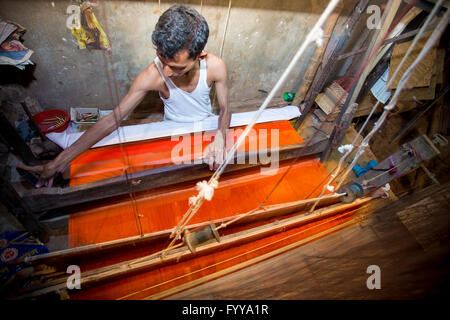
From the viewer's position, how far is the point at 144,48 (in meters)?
2.86

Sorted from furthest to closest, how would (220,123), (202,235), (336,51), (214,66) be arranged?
(336,51)
(220,123)
(214,66)
(202,235)

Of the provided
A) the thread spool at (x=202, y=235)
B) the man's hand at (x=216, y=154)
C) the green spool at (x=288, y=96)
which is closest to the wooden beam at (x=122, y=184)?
the man's hand at (x=216, y=154)

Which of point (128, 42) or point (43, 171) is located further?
point (128, 42)

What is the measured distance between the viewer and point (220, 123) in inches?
100

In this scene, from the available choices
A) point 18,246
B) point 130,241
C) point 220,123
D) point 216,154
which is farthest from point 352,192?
point 18,246

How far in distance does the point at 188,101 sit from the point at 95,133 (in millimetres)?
1056

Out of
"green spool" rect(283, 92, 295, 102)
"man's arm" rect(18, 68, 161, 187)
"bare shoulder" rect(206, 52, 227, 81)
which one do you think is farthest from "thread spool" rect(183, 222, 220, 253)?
"green spool" rect(283, 92, 295, 102)

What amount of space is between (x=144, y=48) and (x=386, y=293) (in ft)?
10.7

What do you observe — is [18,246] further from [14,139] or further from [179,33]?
[179,33]

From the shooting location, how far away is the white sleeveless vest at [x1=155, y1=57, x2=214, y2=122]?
94.0 inches

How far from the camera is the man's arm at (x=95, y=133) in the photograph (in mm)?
1774

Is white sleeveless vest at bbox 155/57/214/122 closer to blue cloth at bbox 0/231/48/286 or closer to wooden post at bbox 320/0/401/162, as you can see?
wooden post at bbox 320/0/401/162
